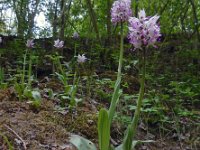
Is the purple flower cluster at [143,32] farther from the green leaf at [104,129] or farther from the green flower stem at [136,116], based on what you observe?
the green leaf at [104,129]

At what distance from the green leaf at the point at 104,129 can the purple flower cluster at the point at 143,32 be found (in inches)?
14.9

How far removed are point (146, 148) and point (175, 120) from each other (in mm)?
618

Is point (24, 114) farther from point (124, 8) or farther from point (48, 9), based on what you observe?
point (48, 9)

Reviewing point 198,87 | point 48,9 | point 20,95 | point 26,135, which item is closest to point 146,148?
point 26,135

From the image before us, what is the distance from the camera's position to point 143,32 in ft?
5.25

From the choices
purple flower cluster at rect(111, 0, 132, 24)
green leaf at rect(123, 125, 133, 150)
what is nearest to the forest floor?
green leaf at rect(123, 125, 133, 150)

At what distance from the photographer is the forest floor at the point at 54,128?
2.14 metres

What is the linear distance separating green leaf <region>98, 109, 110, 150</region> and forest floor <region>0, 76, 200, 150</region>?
39 centimetres

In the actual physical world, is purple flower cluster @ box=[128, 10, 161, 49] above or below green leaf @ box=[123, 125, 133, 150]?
above

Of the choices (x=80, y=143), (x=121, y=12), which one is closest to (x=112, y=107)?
(x=80, y=143)

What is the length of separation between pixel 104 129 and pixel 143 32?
0.53 m

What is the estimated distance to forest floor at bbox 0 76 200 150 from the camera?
7.03ft

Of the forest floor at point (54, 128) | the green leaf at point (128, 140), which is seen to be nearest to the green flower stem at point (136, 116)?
the green leaf at point (128, 140)

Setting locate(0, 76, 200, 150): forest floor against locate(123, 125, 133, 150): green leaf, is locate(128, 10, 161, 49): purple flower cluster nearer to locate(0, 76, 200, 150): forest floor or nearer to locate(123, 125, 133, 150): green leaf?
locate(123, 125, 133, 150): green leaf
